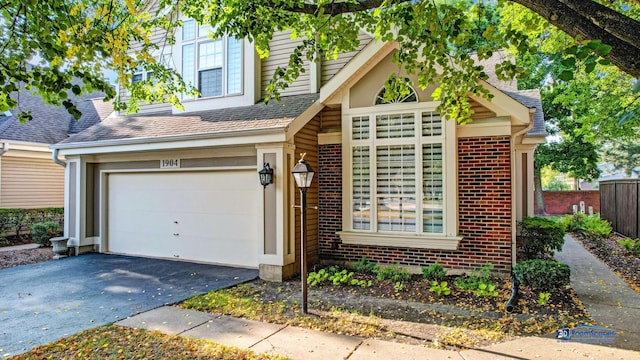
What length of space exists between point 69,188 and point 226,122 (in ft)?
15.7

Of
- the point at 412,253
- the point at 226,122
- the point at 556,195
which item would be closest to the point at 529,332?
the point at 412,253

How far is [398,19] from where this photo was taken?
18.2ft

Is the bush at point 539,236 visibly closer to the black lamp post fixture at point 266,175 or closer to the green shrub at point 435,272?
the green shrub at point 435,272

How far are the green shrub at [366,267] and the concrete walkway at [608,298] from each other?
10.9 feet

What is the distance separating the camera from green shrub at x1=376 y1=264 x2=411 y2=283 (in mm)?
7035

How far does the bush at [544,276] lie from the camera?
5.74 meters

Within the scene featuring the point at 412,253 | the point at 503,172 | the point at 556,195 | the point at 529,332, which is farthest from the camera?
the point at 556,195

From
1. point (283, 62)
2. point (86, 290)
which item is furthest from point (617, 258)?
point (86, 290)

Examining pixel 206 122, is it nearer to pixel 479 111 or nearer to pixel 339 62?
pixel 339 62

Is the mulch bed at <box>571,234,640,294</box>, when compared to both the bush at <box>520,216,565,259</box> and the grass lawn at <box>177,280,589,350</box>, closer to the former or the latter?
the bush at <box>520,216,565,259</box>

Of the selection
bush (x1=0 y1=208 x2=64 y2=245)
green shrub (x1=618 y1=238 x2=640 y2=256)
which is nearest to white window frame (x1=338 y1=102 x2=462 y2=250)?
green shrub (x1=618 y1=238 x2=640 y2=256)

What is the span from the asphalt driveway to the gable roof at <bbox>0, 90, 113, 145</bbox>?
19.0ft

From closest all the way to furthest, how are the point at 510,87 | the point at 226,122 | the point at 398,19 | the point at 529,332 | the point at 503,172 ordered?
1. the point at 529,332
2. the point at 398,19
3. the point at 503,172
4. the point at 226,122
5. the point at 510,87

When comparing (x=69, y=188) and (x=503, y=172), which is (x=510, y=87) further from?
(x=69, y=188)
